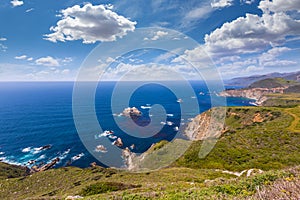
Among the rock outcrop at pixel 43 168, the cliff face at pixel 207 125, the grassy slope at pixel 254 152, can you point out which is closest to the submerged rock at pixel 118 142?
the rock outcrop at pixel 43 168

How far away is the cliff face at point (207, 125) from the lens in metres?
76.4

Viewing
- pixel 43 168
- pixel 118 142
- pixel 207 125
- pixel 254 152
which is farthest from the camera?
pixel 207 125

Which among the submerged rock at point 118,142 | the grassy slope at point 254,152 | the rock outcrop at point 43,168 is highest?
the grassy slope at point 254,152

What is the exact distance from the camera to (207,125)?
80.4 meters

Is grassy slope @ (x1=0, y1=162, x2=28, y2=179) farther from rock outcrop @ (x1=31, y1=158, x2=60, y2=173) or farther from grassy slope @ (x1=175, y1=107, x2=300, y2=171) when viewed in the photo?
grassy slope @ (x1=175, y1=107, x2=300, y2=171)

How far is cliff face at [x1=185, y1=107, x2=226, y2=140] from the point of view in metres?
76.4

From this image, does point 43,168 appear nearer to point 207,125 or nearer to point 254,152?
point 254,152

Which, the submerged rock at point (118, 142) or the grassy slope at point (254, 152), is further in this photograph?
the submerged rock at point (118, 142)

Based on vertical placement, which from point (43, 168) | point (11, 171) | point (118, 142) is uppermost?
point (118, 142)

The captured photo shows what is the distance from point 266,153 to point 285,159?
193 inches

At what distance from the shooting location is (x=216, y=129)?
7825 cm

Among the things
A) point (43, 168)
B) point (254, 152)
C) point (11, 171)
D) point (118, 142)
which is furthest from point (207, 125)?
point (11, 171)

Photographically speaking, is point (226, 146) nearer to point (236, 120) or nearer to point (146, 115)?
point (236, 120)

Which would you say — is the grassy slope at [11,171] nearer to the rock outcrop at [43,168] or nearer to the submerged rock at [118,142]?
the rock outcrop at [43,168]
